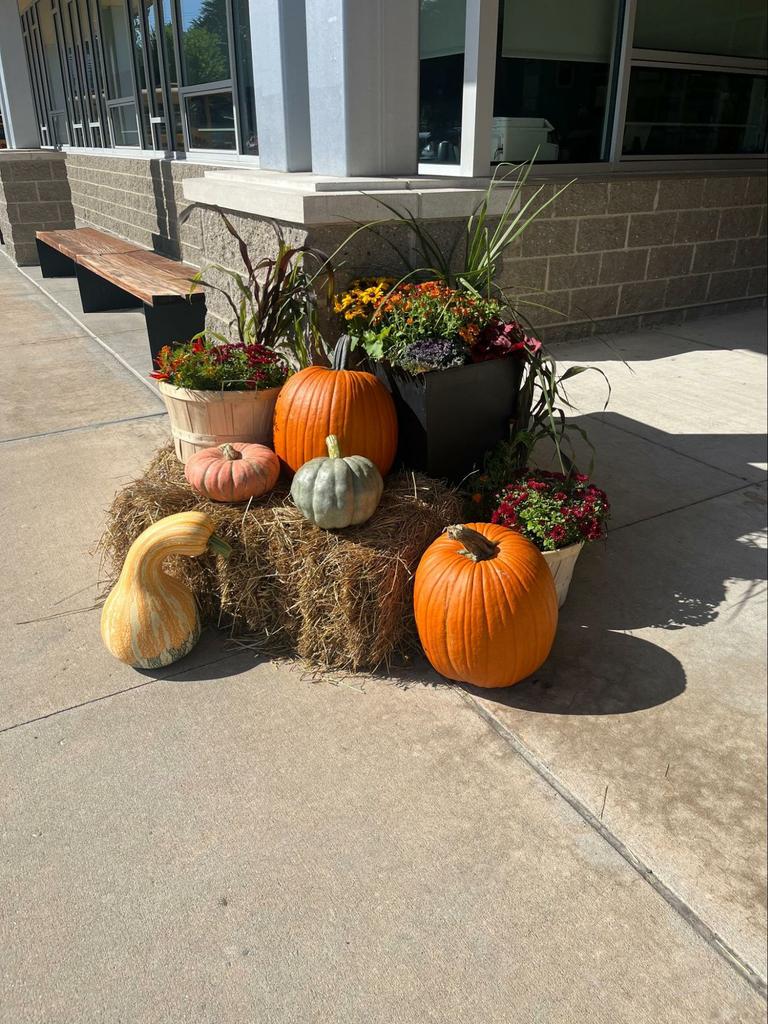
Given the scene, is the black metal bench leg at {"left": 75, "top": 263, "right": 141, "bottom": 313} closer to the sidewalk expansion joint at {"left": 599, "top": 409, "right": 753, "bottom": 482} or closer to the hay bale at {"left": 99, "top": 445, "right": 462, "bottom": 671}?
the sidewalk expansion joint at {"left": 599, "top": 409, "right": 753, "bottom": 482}

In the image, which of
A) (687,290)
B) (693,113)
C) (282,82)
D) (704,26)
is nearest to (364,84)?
(282,82)

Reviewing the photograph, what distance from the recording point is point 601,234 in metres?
5.89

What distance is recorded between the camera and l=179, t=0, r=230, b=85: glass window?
271 inches

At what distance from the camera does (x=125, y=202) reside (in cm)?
954

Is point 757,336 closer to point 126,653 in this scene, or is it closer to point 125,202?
point 126,653

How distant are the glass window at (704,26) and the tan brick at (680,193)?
3.38 ft

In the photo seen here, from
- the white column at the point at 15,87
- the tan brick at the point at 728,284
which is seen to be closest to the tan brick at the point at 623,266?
the tan brick at the point at 728,284

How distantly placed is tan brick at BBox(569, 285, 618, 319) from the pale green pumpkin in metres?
4.13

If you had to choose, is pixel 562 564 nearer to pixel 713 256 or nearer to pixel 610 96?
pixel 610 96

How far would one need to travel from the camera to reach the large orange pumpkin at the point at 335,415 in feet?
8.57

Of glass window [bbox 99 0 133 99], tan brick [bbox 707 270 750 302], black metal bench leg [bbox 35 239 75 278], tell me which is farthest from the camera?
glass window [bbox 99 0 133 99]

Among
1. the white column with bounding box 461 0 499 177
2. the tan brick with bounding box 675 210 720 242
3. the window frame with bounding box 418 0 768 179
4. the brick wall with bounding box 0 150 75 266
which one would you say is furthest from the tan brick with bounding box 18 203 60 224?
the tan brick with bounding box 675 210 720 242

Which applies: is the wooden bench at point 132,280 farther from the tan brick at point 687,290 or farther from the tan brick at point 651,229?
the tan brick at point 687,290

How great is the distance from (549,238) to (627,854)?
479 cm
